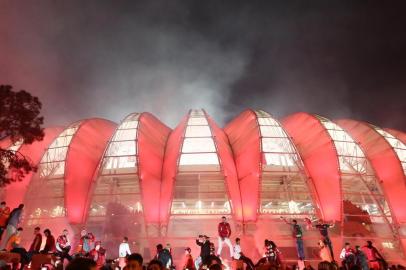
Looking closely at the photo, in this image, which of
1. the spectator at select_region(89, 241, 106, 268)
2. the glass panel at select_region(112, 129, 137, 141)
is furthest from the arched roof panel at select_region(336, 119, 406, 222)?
the spectator at select_region(89, 241, 106, 268)

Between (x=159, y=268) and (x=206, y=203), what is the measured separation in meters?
22.0

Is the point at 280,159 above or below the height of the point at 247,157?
below

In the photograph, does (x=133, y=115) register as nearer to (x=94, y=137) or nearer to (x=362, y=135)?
(x=94, y=137)

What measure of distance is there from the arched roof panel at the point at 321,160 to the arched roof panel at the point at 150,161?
14.2m

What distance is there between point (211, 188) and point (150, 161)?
615cm

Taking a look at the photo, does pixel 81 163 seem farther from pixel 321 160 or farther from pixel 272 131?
pixel 321 160

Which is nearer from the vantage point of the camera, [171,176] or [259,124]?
[171,176]

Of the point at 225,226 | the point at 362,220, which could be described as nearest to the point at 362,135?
the point at 362,220

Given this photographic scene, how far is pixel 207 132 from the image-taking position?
3161 centimetres

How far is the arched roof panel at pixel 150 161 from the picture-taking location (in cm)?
2825

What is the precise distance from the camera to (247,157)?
103 feet

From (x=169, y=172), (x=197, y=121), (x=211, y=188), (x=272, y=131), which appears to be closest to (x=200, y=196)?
(x=211, y=188)

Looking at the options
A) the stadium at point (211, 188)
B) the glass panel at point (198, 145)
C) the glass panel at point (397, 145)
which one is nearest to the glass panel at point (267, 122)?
the stadium at point (211, 188)

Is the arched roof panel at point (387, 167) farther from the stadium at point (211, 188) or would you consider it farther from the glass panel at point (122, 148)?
the glass panel at point (122, 148)
